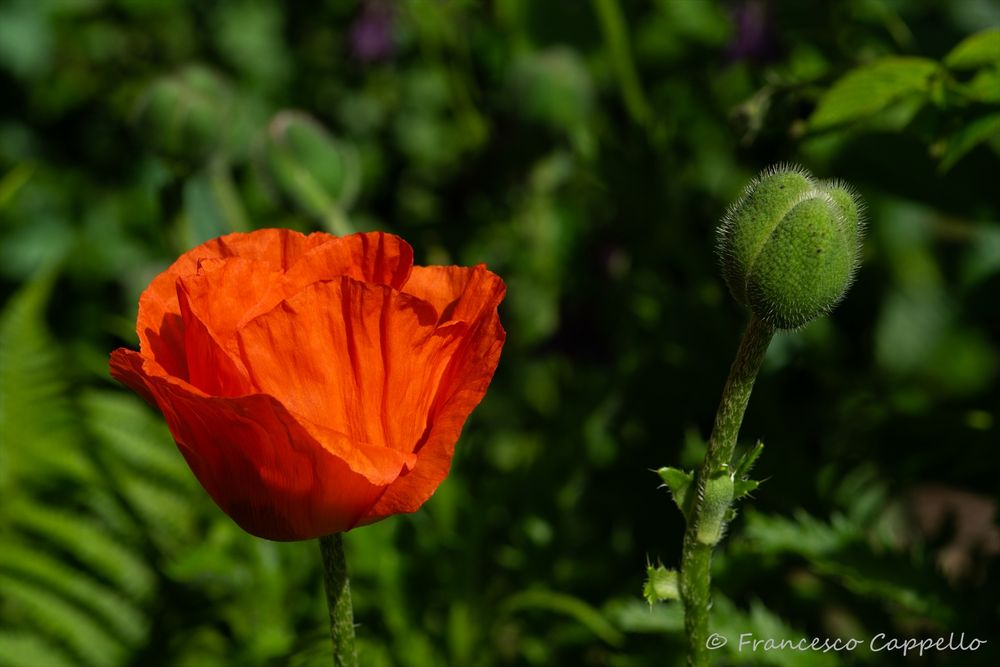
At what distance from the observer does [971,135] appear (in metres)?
1.04

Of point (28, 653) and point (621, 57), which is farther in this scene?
point (621, 57)

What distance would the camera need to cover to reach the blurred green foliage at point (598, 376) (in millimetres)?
1297

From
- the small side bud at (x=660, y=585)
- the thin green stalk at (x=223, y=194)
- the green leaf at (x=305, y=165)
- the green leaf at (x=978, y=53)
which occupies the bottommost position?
the thin green stalk at (x=223, y=194)

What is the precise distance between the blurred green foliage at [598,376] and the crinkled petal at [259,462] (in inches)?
19.9

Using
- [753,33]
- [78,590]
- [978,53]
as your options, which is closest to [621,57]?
[753,33]

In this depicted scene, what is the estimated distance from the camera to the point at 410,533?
151cm

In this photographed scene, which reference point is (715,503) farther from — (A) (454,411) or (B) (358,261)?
(B) (358,261)

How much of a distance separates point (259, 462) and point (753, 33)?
128 cm

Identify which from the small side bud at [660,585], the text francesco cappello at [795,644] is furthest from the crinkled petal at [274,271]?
the text francesco cappello at [795,644]

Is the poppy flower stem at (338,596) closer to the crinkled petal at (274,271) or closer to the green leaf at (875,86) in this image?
the crinkled petal at (274,271)

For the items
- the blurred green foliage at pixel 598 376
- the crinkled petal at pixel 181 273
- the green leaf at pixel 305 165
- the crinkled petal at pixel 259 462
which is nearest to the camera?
the crinkled petal at pixel 259 462

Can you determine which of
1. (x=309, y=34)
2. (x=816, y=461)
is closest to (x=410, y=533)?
(x=816, y=461)

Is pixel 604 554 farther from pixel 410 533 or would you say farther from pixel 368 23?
pixel 368 23

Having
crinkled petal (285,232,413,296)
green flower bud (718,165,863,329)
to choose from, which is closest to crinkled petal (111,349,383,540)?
crinkled petal (285,232,413,296)
